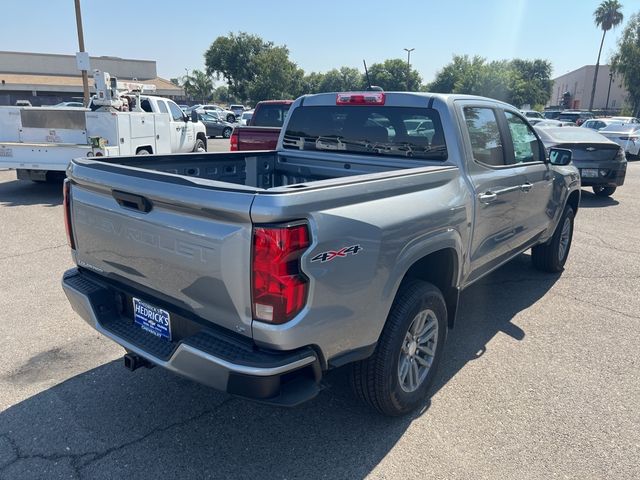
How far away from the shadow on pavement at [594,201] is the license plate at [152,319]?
10.0 m

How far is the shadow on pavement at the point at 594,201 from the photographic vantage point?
34.7 ft

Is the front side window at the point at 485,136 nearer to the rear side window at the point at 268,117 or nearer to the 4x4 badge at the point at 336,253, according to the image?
the 4x4 badge at the point at 336,253

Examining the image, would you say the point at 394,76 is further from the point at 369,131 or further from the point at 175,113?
the point at 369,131

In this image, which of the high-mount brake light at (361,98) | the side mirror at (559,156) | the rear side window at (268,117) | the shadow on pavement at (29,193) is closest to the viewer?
the high-mount brake light at (361,98)

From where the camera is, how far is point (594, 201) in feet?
36.3

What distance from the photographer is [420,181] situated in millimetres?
2980

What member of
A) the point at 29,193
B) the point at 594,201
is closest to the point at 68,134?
the point at 29,193

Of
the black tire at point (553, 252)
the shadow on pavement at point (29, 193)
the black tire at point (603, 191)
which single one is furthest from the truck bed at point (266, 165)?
the black tire at point (603, 191)

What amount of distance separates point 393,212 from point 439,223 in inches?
19.9

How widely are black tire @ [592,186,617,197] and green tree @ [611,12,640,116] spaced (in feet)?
136

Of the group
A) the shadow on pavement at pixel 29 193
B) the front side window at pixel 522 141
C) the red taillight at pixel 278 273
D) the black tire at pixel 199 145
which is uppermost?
the front side window at pixel 522 141

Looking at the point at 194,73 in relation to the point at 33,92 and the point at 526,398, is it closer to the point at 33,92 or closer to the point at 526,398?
the point at 33,92

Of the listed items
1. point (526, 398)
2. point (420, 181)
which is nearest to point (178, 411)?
point (420, 181)

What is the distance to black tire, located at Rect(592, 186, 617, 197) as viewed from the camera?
38.1 ft
